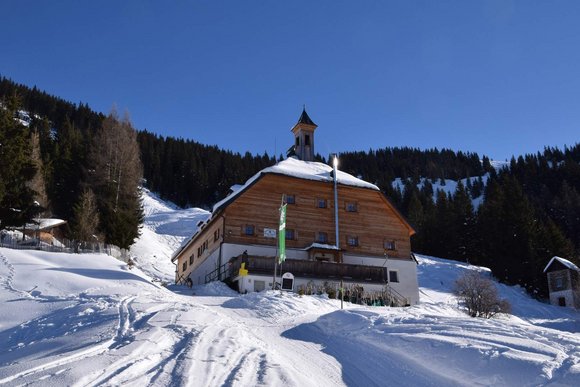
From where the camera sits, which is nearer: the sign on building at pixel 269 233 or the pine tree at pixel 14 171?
the pine tree at pixel 14 171

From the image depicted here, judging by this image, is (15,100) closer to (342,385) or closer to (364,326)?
(364,326)

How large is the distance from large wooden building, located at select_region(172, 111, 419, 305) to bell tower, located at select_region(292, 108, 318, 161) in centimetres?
416

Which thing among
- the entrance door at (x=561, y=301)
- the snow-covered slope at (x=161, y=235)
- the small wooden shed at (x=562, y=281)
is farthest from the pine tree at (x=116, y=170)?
the entrance door at (x=561, y=301)

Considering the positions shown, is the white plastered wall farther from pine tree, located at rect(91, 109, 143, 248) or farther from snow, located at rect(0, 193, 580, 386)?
pine tree, located at rect(91, 109, 143, 248)

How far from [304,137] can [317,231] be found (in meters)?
11.1

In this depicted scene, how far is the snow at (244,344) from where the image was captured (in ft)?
28.5

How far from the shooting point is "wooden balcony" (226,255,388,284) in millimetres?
28812

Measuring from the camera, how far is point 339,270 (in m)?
30.7

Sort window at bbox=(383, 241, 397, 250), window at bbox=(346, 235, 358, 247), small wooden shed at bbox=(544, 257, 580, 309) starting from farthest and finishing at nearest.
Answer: small wooden shed at bbox=(544, 257, 580, 309) → window at bbox=(383, 241, 397, 250) → window at bbox=(346, 235, 358, 247)

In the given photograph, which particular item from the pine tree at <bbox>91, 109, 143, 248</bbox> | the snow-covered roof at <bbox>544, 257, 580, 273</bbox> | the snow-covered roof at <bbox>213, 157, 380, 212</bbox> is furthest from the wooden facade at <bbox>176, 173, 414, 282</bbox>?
the snow-covered roof at <bbox>544, 257, 580, 273</bbox>

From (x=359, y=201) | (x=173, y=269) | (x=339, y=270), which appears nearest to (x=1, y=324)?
(x=339, y=270)

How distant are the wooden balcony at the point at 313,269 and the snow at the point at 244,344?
7.61 m

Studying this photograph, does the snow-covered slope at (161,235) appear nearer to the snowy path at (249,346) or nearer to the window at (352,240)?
the window at (352,240)

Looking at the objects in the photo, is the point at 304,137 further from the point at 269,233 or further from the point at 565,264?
the point at 565,264
